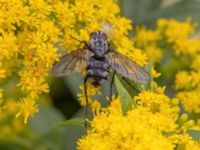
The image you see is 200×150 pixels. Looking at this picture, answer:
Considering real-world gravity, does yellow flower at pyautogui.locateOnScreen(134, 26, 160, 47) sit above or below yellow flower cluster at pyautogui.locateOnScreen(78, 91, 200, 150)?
above

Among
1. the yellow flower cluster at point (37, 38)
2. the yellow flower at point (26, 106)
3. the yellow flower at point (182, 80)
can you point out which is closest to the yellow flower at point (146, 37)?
the yellow flower at point (182, 80)

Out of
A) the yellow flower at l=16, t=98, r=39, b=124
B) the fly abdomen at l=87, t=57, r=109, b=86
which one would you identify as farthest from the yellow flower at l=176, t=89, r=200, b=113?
the yellow flower at l=16, t=98, r=39, b=124

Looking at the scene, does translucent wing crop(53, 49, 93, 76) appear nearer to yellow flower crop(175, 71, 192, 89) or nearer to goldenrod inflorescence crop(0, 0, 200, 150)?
goldenrod inflorescence crop(0, 0, 200, 150)

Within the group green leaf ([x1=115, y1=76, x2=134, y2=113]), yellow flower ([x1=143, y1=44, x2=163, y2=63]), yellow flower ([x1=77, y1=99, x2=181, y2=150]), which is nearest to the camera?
yellow flower ([x1=77, y1=99, x2=181, y2=150])

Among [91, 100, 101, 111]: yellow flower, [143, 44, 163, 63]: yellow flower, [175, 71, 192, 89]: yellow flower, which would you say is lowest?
[91, 100, 101, 111]: yellow flower

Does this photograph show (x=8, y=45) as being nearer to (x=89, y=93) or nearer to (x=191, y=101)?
(x=89, y=93)

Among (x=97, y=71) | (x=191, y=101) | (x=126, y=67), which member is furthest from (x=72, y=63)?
(x=191, y=101)
